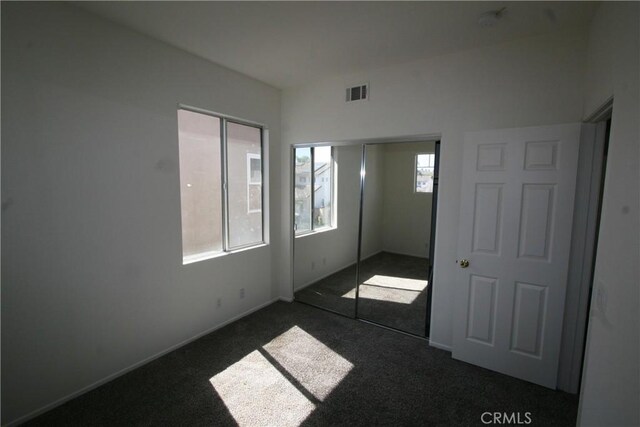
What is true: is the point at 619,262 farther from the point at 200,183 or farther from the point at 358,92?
the point at 200,183

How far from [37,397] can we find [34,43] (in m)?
2.36

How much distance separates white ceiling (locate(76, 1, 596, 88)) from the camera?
79.2 inches

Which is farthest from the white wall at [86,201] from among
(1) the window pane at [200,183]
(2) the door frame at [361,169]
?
(2) the door frame at [361,169]

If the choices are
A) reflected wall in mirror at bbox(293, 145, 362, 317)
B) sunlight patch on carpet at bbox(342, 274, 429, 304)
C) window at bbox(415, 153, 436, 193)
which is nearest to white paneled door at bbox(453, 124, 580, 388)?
window at bbox(415, 153, 436, 193)

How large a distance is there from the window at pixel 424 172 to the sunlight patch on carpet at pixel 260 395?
2369 mm

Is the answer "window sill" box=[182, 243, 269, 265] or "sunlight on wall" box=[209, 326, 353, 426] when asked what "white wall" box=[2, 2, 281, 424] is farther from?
"sunlight on wall" box=[209, 326, 353, 426]

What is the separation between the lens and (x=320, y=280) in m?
4.44

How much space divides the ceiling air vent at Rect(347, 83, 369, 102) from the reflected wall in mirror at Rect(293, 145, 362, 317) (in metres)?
0.71

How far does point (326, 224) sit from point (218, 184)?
1.79 meters

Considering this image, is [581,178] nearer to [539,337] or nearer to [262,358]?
[539,337]

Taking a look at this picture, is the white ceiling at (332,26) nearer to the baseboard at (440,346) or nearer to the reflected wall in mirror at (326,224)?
the reflected wall in mirror at (326,224)

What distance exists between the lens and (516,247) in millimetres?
2455

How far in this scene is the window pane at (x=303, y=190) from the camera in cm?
396

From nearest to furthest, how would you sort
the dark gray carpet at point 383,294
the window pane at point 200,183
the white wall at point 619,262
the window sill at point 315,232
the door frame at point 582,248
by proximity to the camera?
the white wall at point 619,262
the door frame at point 582,248
the window pane at point 200,183
the dark gray carpet at point 383,294
the window sill at point 315,232
